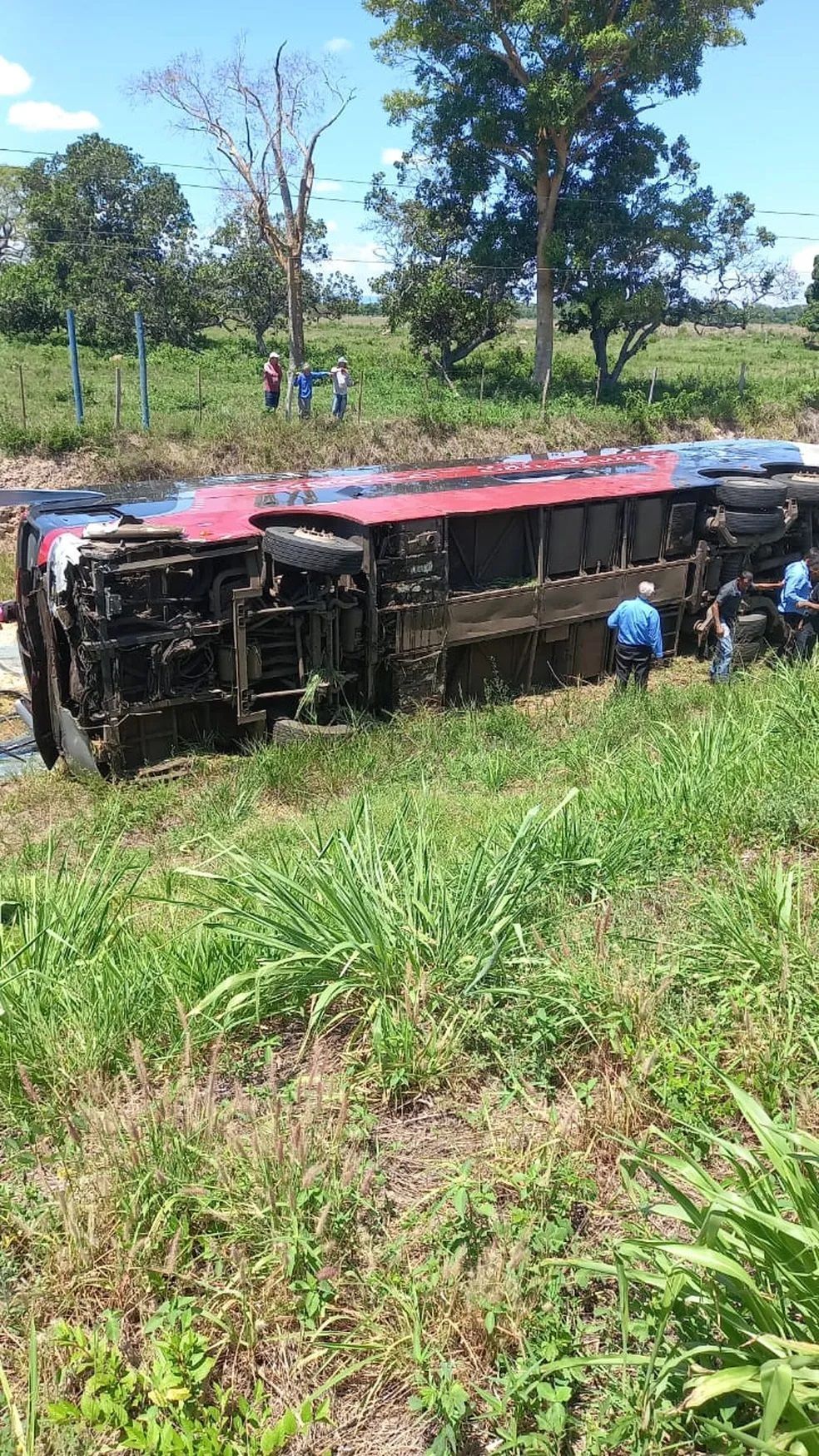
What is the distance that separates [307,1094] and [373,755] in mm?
5243

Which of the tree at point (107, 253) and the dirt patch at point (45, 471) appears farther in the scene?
the tree at point (107, 253)

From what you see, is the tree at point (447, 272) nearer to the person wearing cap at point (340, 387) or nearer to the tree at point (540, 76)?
the tree at point (540, 76)

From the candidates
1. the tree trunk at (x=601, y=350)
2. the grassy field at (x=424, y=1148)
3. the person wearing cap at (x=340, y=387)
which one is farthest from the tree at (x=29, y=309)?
the grassy field at (x=424, y=1148)

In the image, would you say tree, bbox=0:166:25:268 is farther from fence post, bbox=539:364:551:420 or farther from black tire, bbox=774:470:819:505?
black tire, bbox=774:470:819:505

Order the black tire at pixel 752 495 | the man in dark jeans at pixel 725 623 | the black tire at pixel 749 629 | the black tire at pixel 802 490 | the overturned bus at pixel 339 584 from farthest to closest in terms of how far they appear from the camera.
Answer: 1. the black tire at pixel 802 490
2. the black tire at pixel 749 629
3. the black tire at pixel 752 495
4. the man in dark jeans at pixel 725 623
5. the overturned bus at pixel 339 584

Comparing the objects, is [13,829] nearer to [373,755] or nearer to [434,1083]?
[373,755]

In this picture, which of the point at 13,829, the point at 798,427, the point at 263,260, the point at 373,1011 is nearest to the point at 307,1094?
the point at 373,1011

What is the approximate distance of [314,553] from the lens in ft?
25.2

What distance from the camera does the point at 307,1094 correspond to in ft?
9.09

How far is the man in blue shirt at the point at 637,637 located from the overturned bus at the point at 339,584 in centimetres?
95

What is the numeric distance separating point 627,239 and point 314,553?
2263cm

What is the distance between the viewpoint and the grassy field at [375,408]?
17.9 meters

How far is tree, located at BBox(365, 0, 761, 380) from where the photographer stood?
2366 centimetres

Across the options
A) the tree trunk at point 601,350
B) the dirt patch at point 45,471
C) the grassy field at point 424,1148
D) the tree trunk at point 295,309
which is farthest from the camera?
the tree trunk at point 601,350
